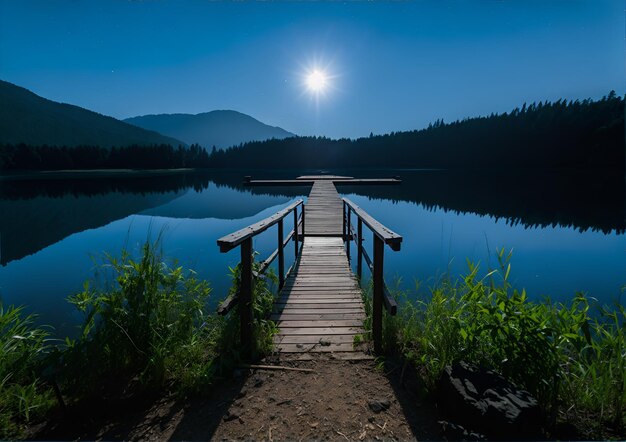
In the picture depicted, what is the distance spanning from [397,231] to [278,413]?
16.6m

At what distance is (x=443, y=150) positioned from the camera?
289 ft

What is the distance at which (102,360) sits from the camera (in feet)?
9.67

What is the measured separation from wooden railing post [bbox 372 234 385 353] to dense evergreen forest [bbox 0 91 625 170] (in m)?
63.8

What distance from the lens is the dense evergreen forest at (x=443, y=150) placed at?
202 ft

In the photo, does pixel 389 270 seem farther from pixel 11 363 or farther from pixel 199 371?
pixel 11 363

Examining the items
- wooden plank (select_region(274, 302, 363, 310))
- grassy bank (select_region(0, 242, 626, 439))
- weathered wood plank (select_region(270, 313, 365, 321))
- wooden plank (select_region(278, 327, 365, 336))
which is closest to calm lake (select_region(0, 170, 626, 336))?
grassy bank (select_region(0, 242, 626, 439))

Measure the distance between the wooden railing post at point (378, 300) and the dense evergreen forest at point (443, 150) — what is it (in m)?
63.8

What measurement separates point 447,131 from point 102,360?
97389 mm

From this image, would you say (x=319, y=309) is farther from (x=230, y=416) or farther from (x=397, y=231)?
(x=397, y=231)

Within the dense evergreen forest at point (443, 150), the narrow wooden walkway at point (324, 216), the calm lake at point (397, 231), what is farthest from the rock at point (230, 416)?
the dense evergreen forest at point (443, 150)

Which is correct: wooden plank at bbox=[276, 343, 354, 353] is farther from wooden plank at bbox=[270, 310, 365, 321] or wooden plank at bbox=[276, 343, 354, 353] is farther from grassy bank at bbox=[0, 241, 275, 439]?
wooden plank at bbox=[270, 310, 365, 321]

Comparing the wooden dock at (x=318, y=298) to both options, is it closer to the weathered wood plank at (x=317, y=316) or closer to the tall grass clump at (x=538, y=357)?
the weathered wood plank at (x=317, y=316)

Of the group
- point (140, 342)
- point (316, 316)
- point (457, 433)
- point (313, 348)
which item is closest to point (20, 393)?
point (140, 342)

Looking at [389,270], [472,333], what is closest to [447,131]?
[389,270]
